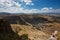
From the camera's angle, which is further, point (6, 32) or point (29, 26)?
point (29, 26)

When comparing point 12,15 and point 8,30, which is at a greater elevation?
point 12,15

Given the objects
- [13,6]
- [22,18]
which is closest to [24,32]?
[22,18]

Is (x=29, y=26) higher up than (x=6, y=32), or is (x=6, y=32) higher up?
(x=29, y=26)

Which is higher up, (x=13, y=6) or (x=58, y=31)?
(x=13, y=6)

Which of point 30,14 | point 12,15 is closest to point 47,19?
point 30,14

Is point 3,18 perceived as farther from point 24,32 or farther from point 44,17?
point 44,17

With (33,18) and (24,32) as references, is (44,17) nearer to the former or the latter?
(33,18)

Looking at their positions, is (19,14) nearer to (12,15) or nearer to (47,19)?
(12,15)
